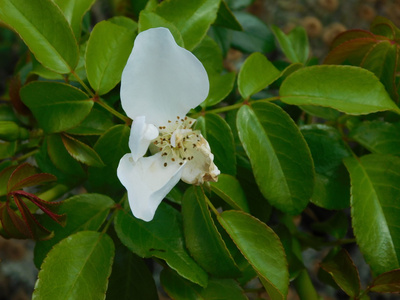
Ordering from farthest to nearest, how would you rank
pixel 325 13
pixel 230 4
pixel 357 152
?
pixel 325 13 < pixel 230 4 < pixel 357 152

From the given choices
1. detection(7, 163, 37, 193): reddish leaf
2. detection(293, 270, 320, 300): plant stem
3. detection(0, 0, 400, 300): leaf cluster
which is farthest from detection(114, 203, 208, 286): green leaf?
detection(293, 270, 320, 300): plant stem

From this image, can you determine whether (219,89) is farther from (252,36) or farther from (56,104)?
(252,36)

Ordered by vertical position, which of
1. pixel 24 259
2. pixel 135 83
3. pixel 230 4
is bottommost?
pixel 24 259

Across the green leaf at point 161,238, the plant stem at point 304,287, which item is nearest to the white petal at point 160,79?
the green leaf at point 161,238

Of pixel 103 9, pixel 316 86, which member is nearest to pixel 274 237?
pixel 316 86

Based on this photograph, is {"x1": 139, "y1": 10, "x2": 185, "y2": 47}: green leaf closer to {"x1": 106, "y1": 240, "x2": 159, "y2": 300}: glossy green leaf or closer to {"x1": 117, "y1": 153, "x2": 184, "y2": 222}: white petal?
{"x1": 117, "y1": 153, "x2": 184, "y2": 222}: white petal

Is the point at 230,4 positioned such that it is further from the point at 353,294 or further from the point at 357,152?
the point at 353,294

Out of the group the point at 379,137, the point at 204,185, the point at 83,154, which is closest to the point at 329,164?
the point at 379,137
